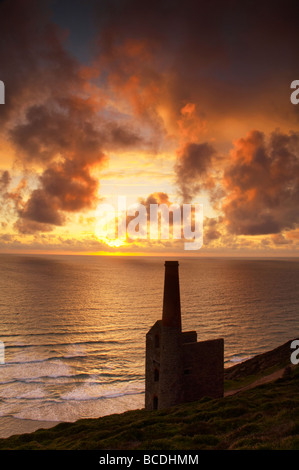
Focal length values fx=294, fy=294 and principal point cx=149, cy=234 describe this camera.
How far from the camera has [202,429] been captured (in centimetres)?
1912

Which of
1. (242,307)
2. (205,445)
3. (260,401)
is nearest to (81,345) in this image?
(260,401)

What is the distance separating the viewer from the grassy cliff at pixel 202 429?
54.1 feet

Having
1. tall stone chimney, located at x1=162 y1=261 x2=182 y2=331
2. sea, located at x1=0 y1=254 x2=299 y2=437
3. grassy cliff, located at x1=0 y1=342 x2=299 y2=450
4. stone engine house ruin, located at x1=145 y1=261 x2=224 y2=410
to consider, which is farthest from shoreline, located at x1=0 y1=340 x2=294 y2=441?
tall stone chimney, located at x1=162 y1=261 x2=182 y2=331

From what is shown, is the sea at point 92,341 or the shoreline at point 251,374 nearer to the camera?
the shoreline at point 251,374

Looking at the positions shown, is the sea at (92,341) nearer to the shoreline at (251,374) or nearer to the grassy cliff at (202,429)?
the shoreline at (251,374)

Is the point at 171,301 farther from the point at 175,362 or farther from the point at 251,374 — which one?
the point at 251,374

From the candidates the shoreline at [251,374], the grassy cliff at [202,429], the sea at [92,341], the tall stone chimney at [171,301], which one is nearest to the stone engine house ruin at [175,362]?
the tall stone chimney at [171,301]

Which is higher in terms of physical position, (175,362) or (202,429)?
(175,362)

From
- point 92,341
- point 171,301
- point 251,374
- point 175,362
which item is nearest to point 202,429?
point 175,362

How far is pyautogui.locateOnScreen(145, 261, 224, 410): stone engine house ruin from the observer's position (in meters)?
25.5

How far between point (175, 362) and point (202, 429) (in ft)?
22.1

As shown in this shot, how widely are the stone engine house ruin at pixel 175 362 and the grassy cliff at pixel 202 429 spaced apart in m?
1.38

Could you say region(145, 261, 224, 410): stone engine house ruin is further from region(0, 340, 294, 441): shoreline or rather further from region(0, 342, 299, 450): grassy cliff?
region(0, 340, 294, 441): shoreline

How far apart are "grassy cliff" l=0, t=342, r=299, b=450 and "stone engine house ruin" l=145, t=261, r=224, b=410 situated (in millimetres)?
1379
